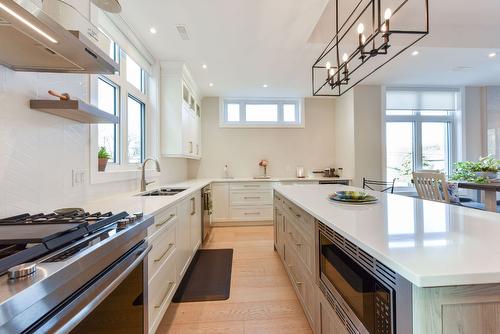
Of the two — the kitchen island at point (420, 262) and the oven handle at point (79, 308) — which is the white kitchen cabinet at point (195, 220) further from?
the oven handle at point (79, 308)

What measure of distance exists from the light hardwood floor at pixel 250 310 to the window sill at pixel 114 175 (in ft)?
4.20

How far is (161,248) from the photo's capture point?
173 cm

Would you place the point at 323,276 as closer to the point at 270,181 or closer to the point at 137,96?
the point at 137,96

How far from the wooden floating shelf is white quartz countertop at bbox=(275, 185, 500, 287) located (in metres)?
1.56

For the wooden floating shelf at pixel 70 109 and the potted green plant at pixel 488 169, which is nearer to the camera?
the wooden floating shelf at pixel 70 109

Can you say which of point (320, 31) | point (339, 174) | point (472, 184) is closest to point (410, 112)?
point (339, 174)

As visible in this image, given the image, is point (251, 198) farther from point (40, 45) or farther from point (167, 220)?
point (40, 45)

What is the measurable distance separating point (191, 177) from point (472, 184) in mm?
4825

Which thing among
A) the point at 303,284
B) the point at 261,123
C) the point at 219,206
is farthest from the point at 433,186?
the point at 261,123

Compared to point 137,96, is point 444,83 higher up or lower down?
higher up

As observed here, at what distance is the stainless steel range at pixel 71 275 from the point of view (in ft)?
1.92

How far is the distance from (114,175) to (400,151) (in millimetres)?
5370

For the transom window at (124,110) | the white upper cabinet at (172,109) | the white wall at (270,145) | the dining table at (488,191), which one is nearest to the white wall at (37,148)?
the transom window at (124,110)

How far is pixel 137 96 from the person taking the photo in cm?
295
